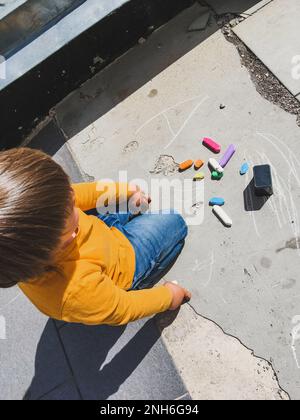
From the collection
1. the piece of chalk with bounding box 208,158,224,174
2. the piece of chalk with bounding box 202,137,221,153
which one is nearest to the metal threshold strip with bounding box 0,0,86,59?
the piece of chalk with bounding box 202,137,221,153

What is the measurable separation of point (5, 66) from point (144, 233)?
1.41 metres

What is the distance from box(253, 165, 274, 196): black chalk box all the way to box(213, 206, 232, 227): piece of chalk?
21 centimetres

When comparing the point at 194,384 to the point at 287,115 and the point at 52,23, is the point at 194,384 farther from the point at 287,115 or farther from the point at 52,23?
the point at 52,23

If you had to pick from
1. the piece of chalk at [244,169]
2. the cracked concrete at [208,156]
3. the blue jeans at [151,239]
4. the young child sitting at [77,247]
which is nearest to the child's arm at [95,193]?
the young child sitting at [77,247]

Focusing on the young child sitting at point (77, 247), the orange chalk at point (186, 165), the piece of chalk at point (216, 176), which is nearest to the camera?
the young child sitting at point (77, 247)

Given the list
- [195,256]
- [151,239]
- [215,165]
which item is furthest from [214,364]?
[215,165]

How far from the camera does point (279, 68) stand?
275 centimetres

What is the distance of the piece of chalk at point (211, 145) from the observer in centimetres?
270

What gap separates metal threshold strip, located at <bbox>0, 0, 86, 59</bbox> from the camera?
9.55 feet

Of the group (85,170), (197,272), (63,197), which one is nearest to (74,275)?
(63,197)

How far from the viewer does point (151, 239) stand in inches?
94.7

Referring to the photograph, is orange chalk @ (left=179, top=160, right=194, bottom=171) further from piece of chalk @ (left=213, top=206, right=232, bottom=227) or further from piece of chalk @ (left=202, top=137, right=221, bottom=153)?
piece of chalk @ (left=213, top=206, right=232, bottom=227)

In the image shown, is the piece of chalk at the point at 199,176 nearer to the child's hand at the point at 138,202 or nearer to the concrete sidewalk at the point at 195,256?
the concrete sidewalk at the point at 195,256

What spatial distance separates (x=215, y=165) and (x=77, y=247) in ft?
3.66
